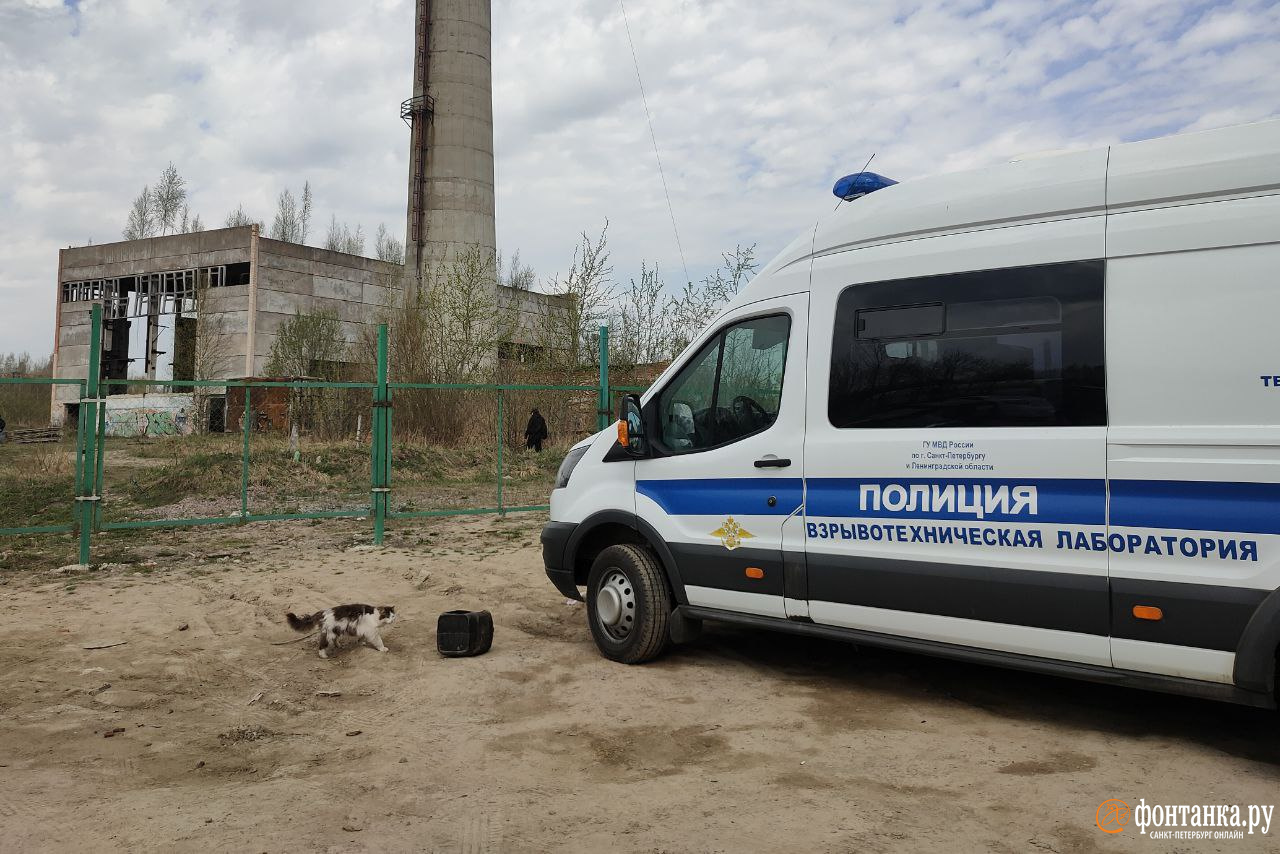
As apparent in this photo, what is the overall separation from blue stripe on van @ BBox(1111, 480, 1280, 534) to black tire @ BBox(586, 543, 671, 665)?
259 cm

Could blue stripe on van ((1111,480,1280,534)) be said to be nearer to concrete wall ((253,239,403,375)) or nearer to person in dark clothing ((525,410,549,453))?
person in dark clothing ((525,410,549,453))

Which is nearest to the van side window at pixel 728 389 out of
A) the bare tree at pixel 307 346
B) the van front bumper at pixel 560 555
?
the van front bumper at pixel 560 555

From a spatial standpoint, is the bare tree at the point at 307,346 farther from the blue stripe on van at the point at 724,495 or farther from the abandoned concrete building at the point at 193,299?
the blue stripe on van at the point at 724,495

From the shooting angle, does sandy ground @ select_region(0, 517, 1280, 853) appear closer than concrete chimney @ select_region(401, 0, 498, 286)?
Yes

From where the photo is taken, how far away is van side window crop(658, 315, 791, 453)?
5.10m

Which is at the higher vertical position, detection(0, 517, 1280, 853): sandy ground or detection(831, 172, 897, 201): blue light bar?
detection(831, 172, 897, 201): blue light bar

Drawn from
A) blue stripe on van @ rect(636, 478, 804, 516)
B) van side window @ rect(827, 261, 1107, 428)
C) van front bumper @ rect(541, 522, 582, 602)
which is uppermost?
van side window @ rect(827, 261, 1107, 428)

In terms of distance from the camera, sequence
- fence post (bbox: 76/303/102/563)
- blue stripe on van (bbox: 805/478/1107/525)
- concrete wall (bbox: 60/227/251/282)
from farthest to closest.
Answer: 1. concrete wall (bbox: 60/227/251/282)
2. fence post (bbox: 76/303/102/563)
3. blue stripe on van (bbox: 805/478/1107/525)

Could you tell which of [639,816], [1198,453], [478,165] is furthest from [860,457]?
[478,165]

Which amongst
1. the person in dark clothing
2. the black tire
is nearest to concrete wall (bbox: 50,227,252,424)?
the person in dark clothing

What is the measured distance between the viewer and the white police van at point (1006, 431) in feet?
11.9

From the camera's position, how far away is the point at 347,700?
505 cm

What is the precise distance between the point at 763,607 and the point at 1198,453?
227 centimetres

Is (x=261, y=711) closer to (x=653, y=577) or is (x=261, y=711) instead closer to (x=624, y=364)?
(x=653, y=577)
